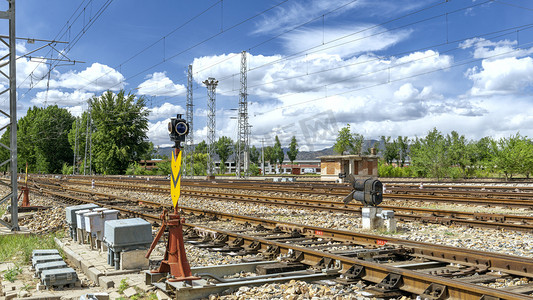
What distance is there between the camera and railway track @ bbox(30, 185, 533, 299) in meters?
5.28

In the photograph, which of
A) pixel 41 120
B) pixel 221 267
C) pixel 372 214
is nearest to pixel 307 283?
pixel 221 267

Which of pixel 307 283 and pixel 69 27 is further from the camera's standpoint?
pixel 69 27

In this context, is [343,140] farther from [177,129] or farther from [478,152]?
[177,129]

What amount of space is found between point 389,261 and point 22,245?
7523mm

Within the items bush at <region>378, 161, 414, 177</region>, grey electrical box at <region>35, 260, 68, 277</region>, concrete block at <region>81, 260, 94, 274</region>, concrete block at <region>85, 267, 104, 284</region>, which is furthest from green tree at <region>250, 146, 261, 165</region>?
grey electrical box at <region>35, 260, 68, 277</region>

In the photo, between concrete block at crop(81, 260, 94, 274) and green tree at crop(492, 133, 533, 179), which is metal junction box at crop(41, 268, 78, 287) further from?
green tree at crop(492, 133, 533, 179)

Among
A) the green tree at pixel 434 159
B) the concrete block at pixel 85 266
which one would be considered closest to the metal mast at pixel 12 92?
the concrete block at pixel 85 266

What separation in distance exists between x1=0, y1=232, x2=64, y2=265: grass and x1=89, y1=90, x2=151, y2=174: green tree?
63.6 metres

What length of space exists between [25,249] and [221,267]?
182 inches

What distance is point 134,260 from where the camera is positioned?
718 centimetres

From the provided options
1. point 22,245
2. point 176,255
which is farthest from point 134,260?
point 22,245

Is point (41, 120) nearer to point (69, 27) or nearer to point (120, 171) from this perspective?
point (120, 171)

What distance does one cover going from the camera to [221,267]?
6664 mm

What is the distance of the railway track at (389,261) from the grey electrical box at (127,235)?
60.8 inches
